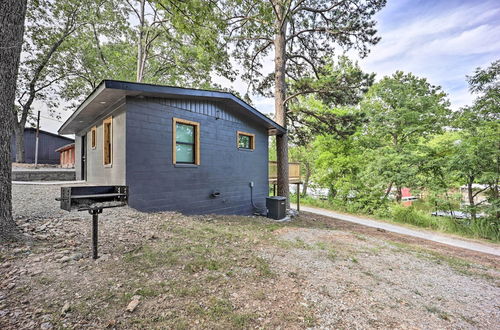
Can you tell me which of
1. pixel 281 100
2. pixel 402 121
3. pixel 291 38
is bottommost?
pixel 402 121

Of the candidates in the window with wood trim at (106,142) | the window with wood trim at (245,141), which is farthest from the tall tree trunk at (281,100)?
the window with wood trim at (106,142)

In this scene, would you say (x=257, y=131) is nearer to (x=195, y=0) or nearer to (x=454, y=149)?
(x=195, y=0)

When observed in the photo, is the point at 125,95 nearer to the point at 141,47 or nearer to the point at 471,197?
the point at 141,47

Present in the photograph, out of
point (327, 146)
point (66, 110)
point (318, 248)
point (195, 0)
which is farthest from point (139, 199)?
point (66, 110)

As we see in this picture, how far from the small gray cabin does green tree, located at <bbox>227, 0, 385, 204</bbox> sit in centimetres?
222

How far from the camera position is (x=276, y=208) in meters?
8.60

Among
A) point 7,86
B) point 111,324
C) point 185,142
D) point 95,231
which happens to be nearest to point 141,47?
point 185,142

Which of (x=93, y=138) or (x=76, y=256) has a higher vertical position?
(x=93, y=138)

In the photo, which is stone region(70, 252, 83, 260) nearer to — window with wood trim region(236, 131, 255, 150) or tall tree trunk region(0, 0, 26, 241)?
tall tree trunk region(0, 0, 26, 241)

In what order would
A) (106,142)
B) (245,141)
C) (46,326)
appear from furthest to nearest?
(245,141), (106,142), (46,326)

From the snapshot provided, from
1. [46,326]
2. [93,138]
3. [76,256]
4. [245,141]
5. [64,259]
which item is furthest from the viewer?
[245,141]

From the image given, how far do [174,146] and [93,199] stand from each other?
361 centimetres

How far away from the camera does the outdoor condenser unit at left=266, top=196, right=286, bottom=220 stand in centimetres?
859

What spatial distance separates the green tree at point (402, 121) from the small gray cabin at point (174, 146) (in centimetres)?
685
